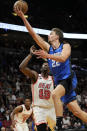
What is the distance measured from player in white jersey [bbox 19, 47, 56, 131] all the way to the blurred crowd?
4.38m

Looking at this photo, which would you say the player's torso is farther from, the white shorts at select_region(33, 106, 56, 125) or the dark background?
the dark background

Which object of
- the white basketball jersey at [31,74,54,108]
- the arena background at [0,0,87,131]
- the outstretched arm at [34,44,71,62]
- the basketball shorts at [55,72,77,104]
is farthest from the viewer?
the arena background at [0,0,87,131]

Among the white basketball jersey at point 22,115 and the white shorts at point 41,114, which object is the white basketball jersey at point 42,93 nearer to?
the white shorts at point 41,114

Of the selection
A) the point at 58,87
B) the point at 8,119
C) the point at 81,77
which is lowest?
the point at 8,119

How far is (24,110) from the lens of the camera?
22.0 ft

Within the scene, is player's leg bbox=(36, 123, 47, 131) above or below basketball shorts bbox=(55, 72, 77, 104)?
below

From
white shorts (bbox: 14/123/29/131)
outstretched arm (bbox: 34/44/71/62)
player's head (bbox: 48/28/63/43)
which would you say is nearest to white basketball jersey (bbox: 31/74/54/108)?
player's head (bbox: 48/28/63/43)

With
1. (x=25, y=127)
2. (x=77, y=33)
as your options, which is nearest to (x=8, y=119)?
(x=25, y=127)

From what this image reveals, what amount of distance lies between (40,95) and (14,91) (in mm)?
8611

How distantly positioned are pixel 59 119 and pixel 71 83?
0.63 metres

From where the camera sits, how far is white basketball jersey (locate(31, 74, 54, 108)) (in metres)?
5.30

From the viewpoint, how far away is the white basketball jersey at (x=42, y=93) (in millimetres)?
5296

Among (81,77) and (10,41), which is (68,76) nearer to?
(81,77)

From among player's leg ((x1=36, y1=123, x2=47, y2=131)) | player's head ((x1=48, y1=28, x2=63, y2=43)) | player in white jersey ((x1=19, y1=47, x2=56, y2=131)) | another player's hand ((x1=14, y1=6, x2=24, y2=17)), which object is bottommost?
player's leg ((x1=36, y1=123, x2=47, y2=131))
